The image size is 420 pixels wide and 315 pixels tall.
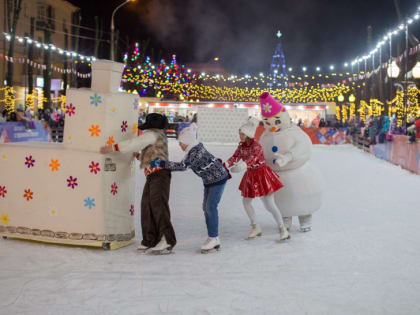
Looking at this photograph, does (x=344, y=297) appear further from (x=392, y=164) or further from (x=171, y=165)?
(x=392, y=164)

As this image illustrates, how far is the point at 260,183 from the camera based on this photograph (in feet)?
22.5

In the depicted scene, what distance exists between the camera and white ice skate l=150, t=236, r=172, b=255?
6.15m

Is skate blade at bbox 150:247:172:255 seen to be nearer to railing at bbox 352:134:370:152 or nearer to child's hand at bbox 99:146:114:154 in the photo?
child's hand at bbox 99:146:114:154

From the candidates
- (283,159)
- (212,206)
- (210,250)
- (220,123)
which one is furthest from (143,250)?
(220,123)

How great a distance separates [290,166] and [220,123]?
24.0 metres

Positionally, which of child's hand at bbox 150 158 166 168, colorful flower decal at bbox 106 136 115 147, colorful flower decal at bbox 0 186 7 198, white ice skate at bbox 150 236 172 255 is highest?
colorful flower decal at bbox 106 136 115 147

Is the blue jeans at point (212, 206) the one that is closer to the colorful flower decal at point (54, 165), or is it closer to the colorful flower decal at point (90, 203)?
the colorful flower decal at point (90, 203)

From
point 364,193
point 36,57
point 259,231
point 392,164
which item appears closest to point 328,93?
point 36,57

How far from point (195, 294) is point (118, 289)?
0.63m

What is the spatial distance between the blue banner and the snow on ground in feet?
31.6

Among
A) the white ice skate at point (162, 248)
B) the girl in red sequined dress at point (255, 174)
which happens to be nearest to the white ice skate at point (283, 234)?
the girl in red sequined dress at point (255, 174)

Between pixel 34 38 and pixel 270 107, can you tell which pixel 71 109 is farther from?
pixel 34 38

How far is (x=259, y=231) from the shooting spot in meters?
7.07

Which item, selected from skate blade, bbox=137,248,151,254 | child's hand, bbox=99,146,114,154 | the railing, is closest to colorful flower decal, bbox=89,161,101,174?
child's hand, bbox=99,146,114,154
